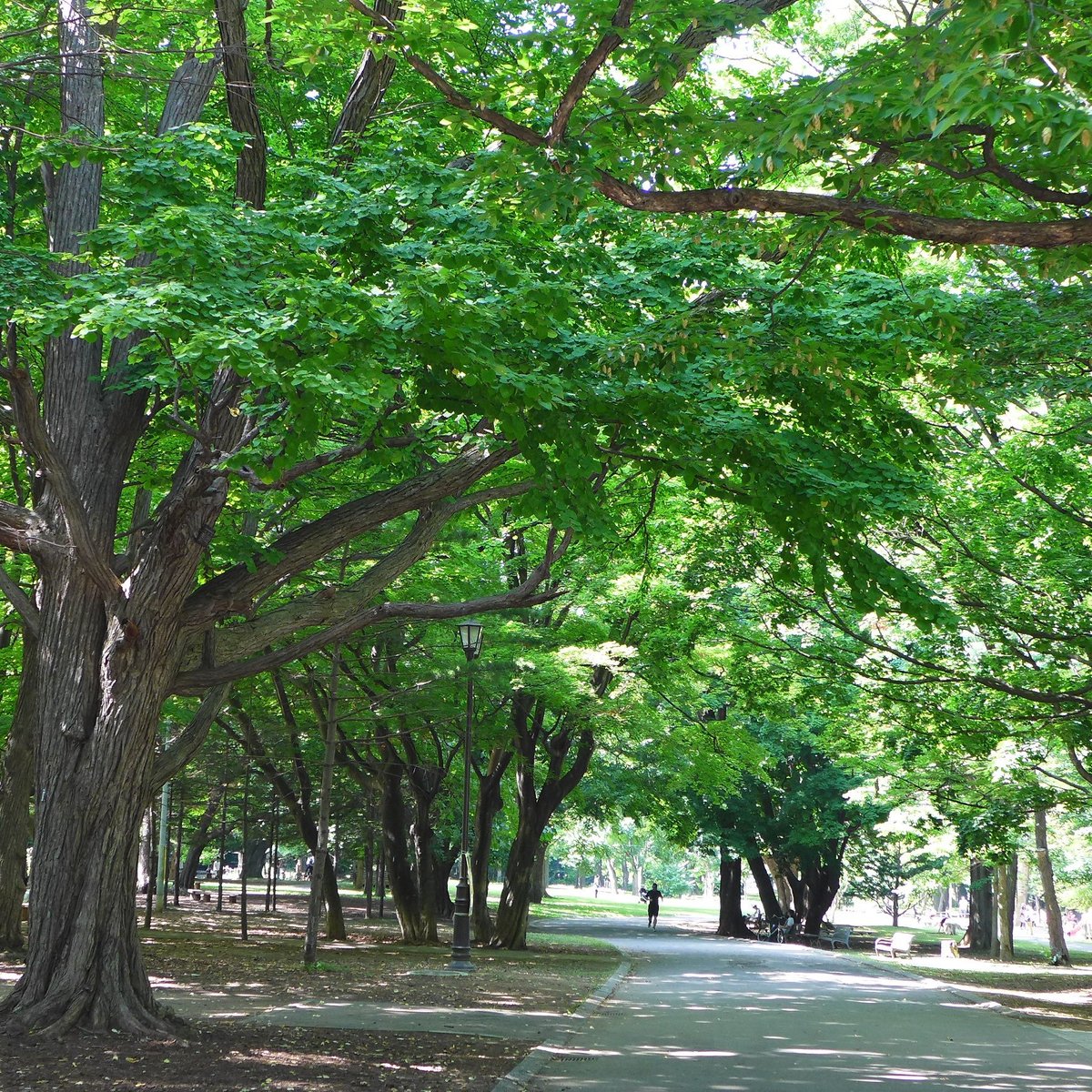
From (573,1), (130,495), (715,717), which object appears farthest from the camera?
(715,717)

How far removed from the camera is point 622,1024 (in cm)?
1224

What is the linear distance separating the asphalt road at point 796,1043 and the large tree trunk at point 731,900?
1918 centimetres

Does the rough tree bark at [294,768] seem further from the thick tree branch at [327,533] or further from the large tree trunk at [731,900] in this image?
the large tree trunk at [731,900]

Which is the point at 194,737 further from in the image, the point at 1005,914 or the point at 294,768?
the point at 1005,914

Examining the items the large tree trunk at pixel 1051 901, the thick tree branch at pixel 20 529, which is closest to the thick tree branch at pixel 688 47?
the thick tree branch at pixel 20 529

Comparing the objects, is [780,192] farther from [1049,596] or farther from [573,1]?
[1049,596]

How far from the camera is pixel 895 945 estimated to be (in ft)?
96.0

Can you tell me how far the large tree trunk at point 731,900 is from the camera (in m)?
38.3

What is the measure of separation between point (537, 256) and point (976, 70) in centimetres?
525

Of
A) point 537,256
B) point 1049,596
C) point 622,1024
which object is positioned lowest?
point 622,1024

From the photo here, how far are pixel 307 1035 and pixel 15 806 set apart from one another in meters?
9.29

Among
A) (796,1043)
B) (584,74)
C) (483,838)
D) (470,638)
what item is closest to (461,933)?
(470,638)

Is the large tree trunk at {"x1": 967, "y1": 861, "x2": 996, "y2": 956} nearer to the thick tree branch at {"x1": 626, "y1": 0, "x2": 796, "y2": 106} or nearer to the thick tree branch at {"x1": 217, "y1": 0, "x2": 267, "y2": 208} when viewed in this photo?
the thick tree branch at {"x1": 626, "y1": 0, "x2": 796, "y2": 106}

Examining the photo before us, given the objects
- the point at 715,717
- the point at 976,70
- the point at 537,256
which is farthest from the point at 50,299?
the point at 715,717
